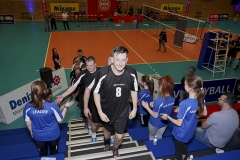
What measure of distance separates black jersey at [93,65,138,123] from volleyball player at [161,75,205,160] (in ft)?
2.90

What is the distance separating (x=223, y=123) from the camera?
383cm

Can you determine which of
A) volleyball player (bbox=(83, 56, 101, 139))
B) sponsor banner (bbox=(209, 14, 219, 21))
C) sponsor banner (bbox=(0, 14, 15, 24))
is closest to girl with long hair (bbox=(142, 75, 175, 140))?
volleyball player (bbox=(83, 56, 101, 139))

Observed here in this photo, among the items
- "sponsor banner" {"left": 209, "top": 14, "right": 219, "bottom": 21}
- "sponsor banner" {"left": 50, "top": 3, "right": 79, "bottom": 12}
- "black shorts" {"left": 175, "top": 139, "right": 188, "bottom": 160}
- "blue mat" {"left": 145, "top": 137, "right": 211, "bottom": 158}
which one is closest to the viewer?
"black shorts" {"left": 175, "top": 139, "right": 188, "bottom": 160}

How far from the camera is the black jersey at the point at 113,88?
319cm

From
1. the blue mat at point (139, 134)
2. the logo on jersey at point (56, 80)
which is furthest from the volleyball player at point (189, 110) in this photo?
the logo on jersey at point (56, 80)

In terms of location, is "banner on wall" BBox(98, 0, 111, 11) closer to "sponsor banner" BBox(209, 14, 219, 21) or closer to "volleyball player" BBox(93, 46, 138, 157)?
"sponsor banner" BBox(209, 14, 219, 21)

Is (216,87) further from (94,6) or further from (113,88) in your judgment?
(94,6)

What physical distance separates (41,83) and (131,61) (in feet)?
30.6

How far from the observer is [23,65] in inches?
435

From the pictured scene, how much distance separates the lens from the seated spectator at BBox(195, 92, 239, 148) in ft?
12.6

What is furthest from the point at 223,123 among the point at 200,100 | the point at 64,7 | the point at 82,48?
the point at 64,7

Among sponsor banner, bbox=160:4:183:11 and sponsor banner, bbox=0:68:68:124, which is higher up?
sponsor banner, bbox=160:4:183:11

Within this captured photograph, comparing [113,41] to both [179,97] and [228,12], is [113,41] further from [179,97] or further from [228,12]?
[228,12]

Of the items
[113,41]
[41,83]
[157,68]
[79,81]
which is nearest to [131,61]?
[157,68]
